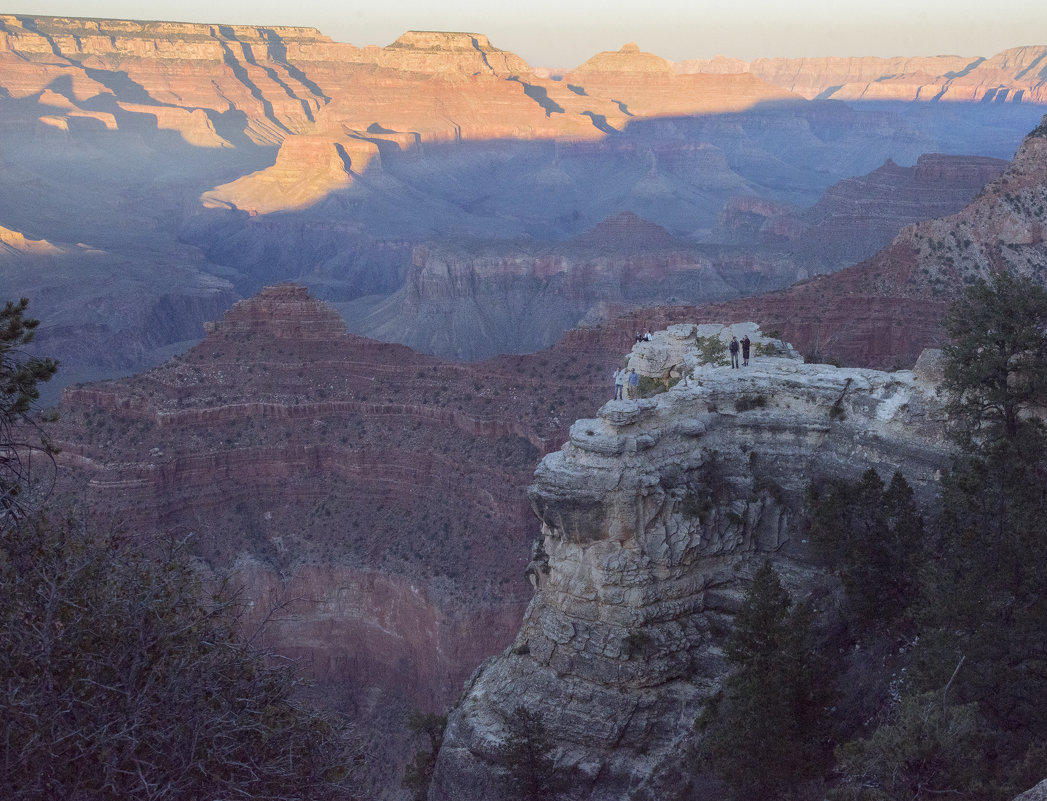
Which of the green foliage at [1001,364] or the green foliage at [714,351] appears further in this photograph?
the green foliage at [714,351]

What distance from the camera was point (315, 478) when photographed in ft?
158

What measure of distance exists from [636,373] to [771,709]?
Result: 16632 millimetres

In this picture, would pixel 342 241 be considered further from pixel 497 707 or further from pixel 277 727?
pixel 277 727

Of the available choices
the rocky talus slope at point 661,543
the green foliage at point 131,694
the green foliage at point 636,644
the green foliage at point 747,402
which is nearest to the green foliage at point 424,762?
the rocky talus slope at point 661,543

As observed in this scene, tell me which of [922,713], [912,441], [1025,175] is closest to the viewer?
[922,713]

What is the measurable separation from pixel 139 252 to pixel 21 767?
6262 inches

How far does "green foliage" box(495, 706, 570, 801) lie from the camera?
25438 millimetres

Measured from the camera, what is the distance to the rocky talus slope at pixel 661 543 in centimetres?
2606

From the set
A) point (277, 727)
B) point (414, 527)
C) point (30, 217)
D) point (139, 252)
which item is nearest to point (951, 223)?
point (414, 527)

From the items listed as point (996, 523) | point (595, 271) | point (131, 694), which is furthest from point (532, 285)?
point (131, 694)

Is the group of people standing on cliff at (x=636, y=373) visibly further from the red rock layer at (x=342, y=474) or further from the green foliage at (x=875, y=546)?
the red rock layer at (x=342, y=474)

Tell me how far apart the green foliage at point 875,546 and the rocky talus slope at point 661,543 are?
1.61 metres

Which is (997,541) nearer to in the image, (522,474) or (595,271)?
(522,474)

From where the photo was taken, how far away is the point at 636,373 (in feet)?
118
